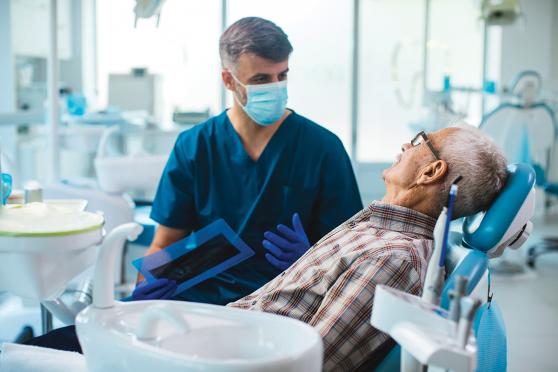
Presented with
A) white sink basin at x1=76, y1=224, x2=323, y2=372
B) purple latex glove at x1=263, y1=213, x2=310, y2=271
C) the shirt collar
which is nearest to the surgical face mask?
purple latex glove at x1=263, y1=213, x2=310, y2=271

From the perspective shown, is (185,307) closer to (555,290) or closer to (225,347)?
(225,347)

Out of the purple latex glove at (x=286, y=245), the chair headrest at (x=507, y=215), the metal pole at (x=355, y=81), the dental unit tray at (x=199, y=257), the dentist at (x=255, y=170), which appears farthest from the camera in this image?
the metal pole at (x=355, y=81)

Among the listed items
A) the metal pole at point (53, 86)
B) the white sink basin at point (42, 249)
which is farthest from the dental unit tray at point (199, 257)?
the metal pole at point (53, 86)

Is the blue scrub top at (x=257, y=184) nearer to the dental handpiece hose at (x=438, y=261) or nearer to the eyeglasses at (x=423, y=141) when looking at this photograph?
the eyeglasses at (x=423, y=141)

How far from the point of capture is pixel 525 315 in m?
3.09

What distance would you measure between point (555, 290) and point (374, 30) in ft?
10.9

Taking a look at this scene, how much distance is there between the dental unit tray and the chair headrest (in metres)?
0.52

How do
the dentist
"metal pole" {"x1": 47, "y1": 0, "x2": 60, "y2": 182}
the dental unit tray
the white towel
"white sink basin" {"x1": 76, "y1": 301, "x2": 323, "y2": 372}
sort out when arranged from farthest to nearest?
"metal pole" {"x1": 47, "y1": 0, "x2": 60, "y2": 182}, the dentist, the dental unit tray, the white towel, "white sink basin" {"x1": 76, "y1": 301, "x2": 323, "y2": 372}

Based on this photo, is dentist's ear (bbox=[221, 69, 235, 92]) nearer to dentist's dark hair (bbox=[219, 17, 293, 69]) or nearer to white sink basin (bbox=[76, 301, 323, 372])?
dentist's dark hair (bbox=[219, 17, 293, 69])

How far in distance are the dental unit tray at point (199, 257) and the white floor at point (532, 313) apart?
4.51ft

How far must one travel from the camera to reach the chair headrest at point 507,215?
1.20 m

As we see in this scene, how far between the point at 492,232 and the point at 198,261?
2.27 ft

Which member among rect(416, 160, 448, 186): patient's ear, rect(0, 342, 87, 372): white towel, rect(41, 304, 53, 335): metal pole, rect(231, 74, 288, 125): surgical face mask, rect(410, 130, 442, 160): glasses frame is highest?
rect(231, 74, 288, 125): surgical face mask

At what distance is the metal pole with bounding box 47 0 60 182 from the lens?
2.37m
